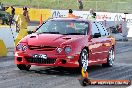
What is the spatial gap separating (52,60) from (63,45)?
452 millimetres

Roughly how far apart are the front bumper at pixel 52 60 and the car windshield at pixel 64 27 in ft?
3.71

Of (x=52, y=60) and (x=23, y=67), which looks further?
(x=23, y=67)

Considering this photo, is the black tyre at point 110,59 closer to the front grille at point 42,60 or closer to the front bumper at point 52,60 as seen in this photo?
the front bumper at point 52,60

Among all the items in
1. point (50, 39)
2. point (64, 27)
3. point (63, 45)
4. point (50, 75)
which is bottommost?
point (50, 75)

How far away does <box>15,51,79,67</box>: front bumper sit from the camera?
1149 cm

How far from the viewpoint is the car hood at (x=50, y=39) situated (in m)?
11.6

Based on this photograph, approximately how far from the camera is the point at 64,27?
12.9 metres

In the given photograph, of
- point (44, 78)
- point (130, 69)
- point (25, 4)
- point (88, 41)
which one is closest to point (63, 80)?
point (44, 78)

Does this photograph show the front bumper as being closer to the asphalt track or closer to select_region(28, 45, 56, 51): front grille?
select_region(28, 45, 56, 51): front grille

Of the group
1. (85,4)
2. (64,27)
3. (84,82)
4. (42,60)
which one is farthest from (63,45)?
(85,4)

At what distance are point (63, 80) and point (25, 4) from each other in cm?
4434

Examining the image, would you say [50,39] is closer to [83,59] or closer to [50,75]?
[50,75]

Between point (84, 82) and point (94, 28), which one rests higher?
point (94, 28)

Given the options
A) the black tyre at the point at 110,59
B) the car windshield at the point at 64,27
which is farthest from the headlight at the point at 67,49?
the black tyre at the point at 110,59
